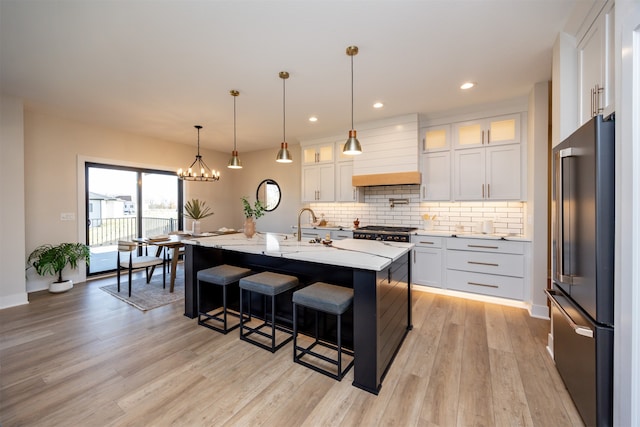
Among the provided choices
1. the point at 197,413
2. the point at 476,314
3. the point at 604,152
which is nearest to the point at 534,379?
the point at 476,314

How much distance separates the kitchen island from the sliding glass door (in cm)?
312

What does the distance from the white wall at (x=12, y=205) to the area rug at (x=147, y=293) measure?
971 mm

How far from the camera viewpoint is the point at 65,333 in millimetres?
2707

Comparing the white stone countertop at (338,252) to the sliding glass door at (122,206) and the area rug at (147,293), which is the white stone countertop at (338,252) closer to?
the area rug at (147,293)

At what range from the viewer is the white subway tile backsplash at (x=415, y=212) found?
12.7 feet

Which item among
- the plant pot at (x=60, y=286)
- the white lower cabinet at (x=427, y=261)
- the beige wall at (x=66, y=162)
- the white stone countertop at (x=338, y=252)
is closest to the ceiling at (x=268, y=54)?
the beige wall at (x=66, y=162)

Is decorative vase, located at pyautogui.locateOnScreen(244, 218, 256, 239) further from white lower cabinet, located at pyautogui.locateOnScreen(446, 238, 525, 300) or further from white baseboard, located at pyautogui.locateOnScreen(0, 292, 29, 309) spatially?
white baseboard, located at pyautogui.locateOnScreen(0, 292, 29, 309)

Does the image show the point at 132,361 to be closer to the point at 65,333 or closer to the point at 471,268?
the point at 65,333

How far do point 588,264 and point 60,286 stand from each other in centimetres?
601

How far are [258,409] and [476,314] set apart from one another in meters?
2.76

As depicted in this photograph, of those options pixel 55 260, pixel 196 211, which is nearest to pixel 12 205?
pixel 55 260

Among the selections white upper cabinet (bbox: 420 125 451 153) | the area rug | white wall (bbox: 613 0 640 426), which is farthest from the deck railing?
white wall (bbox: 613 0 640 426)

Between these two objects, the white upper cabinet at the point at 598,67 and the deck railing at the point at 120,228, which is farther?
the deck railing at the point at 120,228

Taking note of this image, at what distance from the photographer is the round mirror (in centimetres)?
650
